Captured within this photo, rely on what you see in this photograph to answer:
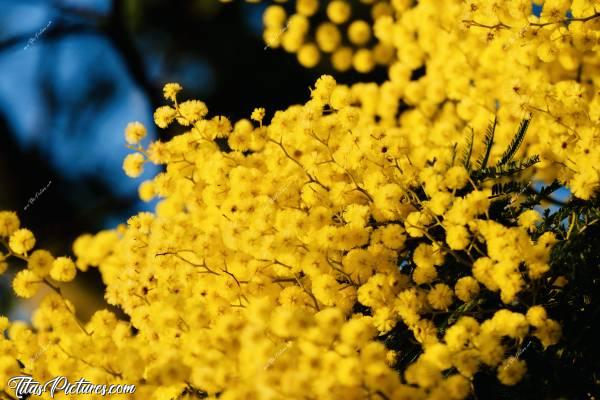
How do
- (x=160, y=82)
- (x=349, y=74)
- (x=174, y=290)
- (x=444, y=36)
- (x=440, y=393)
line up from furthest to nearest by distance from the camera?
(x=160, y=82) < (x=349, y=74) < (x=444, y=36) < (x=174, y=290) < (x=440, y=393)

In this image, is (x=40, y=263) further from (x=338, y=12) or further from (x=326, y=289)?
(x=338, y=12)

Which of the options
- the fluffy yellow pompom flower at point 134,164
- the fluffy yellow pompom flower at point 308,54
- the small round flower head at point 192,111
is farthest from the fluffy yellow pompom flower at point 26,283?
the fluffy yellow pompom flower at point 308,54

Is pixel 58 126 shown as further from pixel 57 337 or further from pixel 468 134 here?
pixel 468 134

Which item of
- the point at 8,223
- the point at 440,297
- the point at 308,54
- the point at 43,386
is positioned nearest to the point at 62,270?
the point at 8,223

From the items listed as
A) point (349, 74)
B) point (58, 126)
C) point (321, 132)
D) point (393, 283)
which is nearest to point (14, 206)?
point (58, 126)

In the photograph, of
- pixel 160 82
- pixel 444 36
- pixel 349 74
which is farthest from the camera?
pixel 160 82

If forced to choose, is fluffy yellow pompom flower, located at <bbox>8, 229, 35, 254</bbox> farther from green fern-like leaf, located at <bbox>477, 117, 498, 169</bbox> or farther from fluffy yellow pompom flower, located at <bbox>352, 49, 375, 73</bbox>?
fluffy yellow pompom flower, located at <bbox>352, 49, 375, 73</bbox>
